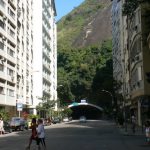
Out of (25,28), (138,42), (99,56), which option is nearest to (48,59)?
(25,28)

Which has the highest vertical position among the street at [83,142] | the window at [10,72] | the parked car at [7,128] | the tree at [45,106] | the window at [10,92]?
the window at [10,72]

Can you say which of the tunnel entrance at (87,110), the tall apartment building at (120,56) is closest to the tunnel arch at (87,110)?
the tunnel entrance at (87,110)

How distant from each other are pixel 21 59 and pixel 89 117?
82.5 metres

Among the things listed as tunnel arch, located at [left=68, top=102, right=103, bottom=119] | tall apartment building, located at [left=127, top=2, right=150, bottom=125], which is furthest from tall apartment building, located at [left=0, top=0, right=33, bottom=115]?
tunnel arch, located at [left=68, top=102, right=103, bottom=119]

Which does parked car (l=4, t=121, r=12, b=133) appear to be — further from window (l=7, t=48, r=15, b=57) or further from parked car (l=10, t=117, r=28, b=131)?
window (l=7, t=48, r=15, b=57)

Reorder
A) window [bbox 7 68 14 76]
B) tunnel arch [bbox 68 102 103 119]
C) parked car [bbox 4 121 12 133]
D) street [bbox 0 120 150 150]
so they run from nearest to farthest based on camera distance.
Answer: street [bbox 0 120 150 150] < parked car [bbox 4 121 12 133] < window [bbox 7 68 14 76] < tunnel arch [bbox 68 102 103 119]

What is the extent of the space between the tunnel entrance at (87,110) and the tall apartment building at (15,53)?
52.3 m

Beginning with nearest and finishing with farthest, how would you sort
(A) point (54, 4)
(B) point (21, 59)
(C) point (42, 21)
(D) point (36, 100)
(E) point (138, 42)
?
(E) point (138, 42) < (B) point (21, 59) < (D) point (36, 100) < (C) point (42, 21) < (A) point (54, 4)

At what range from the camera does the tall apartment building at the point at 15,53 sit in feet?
224

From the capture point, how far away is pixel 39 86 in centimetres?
9894

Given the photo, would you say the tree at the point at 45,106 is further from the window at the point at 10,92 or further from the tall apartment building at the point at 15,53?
the window at the point at 10,92

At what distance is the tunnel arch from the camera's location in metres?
142

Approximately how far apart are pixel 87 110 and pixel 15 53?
82.3 meters

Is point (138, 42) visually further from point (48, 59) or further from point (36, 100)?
point (48, 59)
